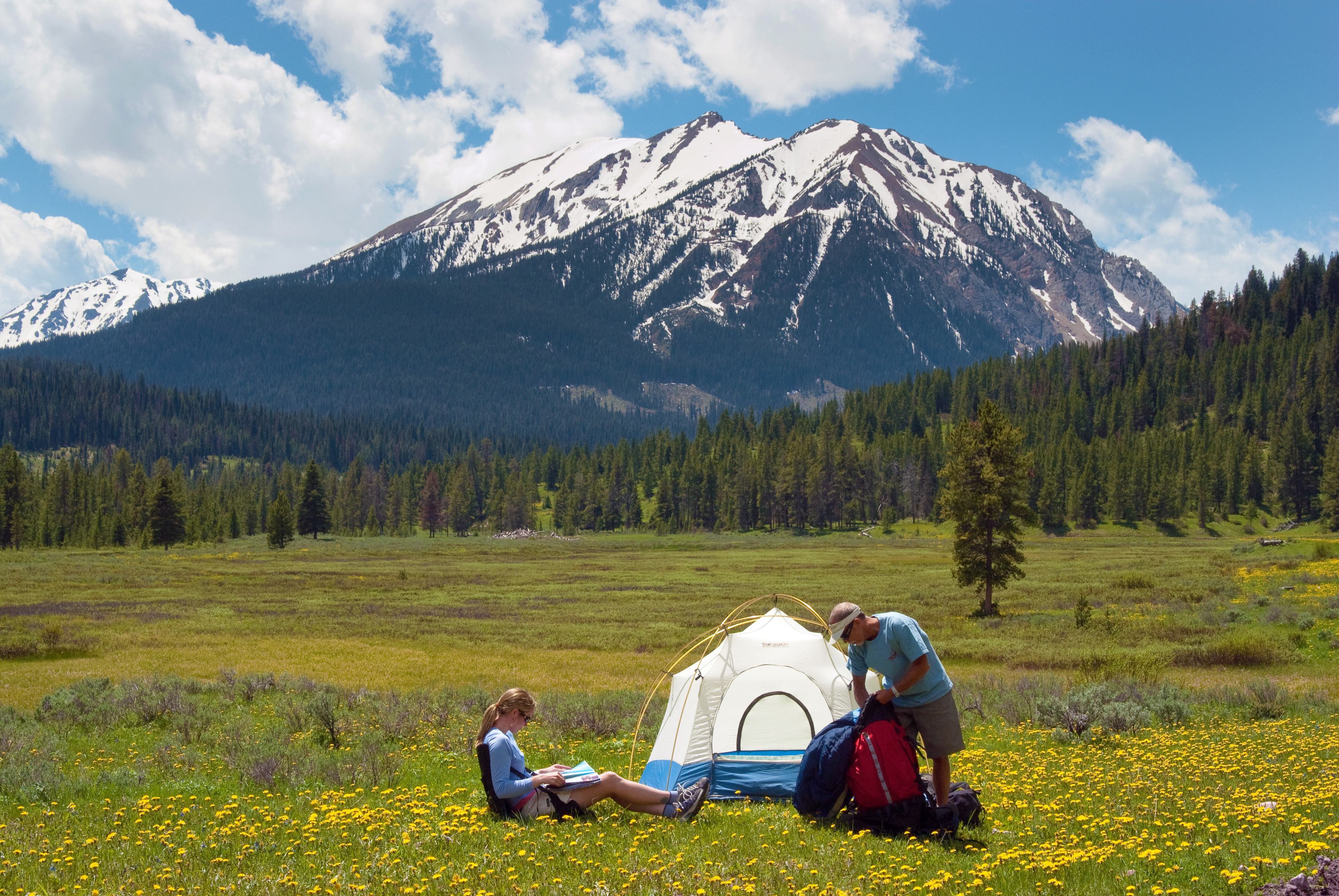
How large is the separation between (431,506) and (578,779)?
497 feet

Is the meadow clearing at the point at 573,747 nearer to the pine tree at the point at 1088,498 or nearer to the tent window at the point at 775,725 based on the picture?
the tent window at the point at 775,725

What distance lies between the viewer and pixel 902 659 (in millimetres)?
8930

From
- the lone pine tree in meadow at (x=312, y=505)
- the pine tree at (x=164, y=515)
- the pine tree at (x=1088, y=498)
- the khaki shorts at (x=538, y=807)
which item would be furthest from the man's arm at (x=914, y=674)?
the pine tree at (x=1088, y=498)

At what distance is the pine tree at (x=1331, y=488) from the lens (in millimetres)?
92438

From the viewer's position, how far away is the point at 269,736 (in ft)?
49.5

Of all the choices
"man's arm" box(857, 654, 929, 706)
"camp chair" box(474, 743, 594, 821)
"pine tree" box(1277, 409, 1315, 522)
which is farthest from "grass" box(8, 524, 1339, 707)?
"pine tree" box(1277, 409, 1315, 522)

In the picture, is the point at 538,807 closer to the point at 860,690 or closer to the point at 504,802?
the point at 504,802

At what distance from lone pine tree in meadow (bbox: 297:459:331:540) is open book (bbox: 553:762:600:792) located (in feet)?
381

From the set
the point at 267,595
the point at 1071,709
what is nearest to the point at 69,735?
the point at 1071,709

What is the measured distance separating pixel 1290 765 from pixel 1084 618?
23.1m

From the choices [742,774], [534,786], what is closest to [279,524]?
[742,774]

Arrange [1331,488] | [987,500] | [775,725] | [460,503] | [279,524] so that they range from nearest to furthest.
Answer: [775,725] < [987,500] < [1331,488] < [279,524] < [460,503]

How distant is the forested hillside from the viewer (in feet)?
371

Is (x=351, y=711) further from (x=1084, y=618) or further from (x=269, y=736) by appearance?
(x=1084, y=618)
